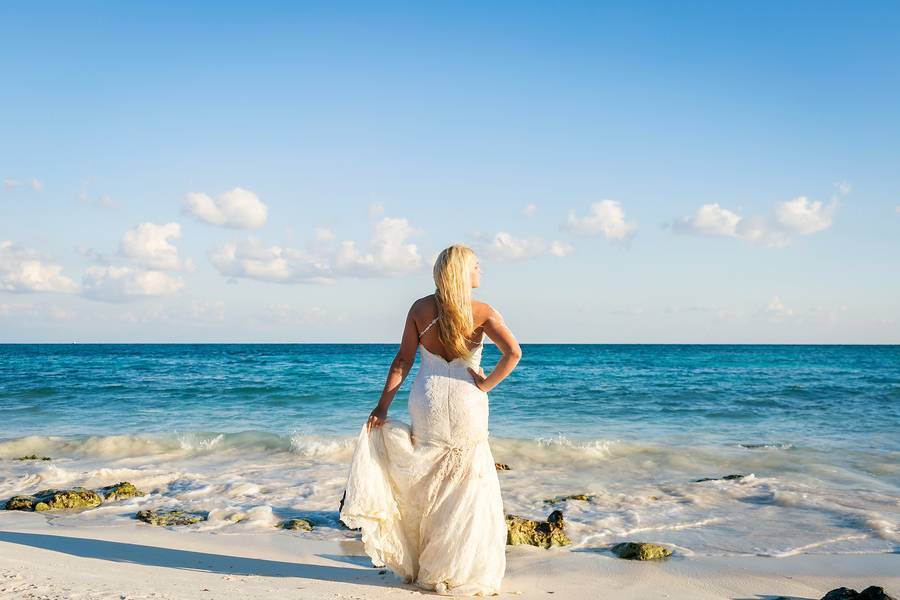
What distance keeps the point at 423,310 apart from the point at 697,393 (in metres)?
21.1

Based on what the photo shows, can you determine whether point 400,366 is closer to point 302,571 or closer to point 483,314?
point 483,314

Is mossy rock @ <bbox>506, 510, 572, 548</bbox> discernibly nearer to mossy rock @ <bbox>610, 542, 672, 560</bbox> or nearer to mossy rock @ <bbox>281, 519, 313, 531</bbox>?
mossy rock @ <bbox>610, 542, 672, 560</bbox>

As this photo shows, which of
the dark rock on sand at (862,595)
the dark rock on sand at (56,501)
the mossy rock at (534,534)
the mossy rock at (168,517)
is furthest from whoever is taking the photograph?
the dark rock on sand at (56,501)

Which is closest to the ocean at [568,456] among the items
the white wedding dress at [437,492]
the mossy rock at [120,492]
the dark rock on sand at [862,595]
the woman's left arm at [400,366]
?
the mossy rock at [120,492]

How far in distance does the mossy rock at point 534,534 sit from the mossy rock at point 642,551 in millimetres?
564

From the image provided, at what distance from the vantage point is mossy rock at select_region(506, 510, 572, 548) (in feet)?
20.8

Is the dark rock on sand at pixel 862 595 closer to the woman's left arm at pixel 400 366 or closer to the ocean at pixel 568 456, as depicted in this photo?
the ocean at pixel 568 456

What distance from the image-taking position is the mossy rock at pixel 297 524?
696cm

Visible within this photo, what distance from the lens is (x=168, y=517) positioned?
23.7 feet

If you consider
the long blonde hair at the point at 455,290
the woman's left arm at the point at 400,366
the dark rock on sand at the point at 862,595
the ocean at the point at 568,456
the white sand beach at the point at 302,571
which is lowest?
the ocean at the point at 568,456

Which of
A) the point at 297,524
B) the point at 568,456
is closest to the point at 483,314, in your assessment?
the point at 297,524

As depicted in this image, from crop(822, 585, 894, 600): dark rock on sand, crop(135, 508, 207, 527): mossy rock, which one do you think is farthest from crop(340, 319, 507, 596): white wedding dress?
crop(135, 508, 207, 527): mossy rock

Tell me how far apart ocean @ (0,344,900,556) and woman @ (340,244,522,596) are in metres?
1.98

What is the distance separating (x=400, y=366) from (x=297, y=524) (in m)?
2.99
